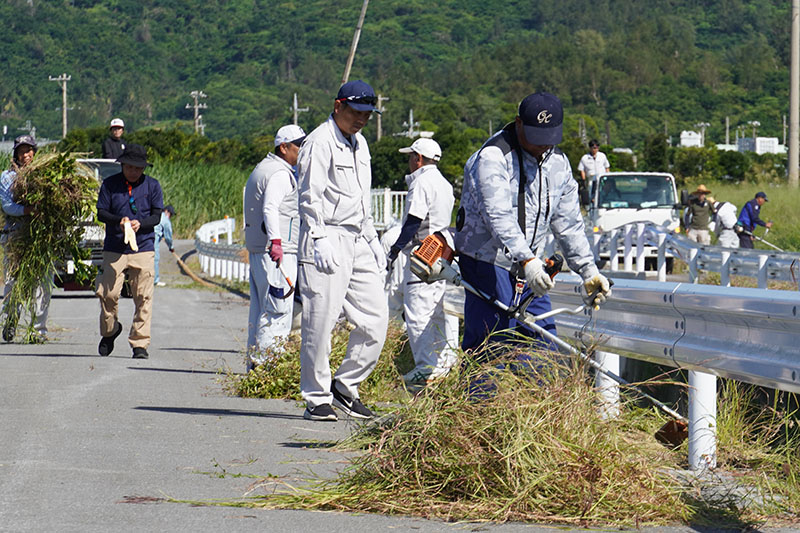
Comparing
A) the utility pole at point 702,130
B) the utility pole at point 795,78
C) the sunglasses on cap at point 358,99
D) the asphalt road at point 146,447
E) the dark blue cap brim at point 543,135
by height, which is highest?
the utility pole at point 702,130

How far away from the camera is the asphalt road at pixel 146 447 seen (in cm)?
554

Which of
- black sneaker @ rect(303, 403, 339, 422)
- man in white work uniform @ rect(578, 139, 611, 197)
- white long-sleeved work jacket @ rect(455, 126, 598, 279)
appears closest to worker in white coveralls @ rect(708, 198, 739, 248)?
man in white work uniform @ rect(578, 139, 611, 197)

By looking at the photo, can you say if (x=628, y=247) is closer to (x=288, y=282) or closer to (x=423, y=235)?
(x=423, y=235)

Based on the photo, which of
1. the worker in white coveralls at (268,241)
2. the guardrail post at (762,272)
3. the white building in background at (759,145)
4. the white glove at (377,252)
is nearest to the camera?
the white glove at (377,252)

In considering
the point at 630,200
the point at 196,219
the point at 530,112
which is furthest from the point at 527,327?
the point at 196,219

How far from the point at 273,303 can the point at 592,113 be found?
17531 cm

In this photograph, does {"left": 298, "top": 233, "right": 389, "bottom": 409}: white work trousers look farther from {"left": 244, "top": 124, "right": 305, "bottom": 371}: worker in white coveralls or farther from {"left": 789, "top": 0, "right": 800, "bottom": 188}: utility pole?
{"left": 789, "top": 0, "right": 800, "bottom": 188}: utility pole

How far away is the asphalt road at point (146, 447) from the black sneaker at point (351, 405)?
0.28ft

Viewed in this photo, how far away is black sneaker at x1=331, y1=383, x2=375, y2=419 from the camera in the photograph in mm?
8469

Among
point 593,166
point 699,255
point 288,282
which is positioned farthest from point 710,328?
point 593,166

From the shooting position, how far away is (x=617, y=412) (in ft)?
21.1

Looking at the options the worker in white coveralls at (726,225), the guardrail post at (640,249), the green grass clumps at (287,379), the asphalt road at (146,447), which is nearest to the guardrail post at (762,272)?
the guardrail post at (640,249)

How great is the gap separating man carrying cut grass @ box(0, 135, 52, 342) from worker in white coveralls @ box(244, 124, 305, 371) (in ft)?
12.0

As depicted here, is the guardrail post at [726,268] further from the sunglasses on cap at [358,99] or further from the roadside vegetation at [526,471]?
the roadside vegetation at [526,471]
